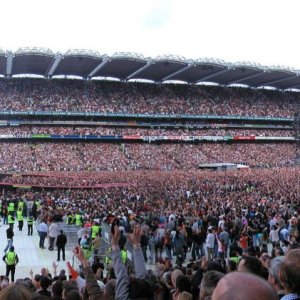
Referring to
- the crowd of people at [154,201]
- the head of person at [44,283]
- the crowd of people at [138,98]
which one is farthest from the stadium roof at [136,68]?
the head of person at [44,283]

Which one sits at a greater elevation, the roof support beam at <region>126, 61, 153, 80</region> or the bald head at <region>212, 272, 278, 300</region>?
the roof support beam at <region>126, 61, 153, 80</region>

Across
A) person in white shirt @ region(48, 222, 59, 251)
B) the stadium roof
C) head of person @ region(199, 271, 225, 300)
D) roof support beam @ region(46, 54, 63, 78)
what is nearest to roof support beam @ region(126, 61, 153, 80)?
the stadium roof

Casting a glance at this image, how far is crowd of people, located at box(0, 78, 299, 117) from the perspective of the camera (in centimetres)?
5459

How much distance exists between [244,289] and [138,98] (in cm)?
5909

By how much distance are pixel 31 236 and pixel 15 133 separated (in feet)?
109

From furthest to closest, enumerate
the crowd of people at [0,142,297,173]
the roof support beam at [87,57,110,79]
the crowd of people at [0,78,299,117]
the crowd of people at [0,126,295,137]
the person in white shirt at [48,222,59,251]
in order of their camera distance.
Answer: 1. the crowd of people at [0,78,299,117]
2. the crowd of people at [0,126,295,137]
3. the roof support beam at [87,57,110,79]
4. the crowd of people at [0,142,297,173]
5. the person in white shirt at [48,222,59,251]

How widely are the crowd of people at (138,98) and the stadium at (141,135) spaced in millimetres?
173

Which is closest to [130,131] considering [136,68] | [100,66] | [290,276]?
[136,68]

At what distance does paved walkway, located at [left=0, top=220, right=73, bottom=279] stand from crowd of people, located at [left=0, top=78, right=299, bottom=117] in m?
35.9

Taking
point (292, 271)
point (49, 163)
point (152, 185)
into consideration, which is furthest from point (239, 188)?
point (292, 271)

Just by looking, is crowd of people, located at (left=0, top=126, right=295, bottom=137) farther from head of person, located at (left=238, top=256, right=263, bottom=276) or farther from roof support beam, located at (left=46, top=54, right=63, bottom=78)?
head of person, located at (left=238, top=256, right=263, bottom=276)

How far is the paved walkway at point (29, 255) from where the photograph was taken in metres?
13.5

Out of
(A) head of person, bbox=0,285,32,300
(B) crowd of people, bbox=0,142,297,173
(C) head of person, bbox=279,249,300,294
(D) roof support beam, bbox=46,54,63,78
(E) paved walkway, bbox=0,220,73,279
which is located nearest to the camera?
(A) head of person, bbox=0,285,32,300

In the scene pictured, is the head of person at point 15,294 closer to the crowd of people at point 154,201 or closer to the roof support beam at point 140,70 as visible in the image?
the crowd of people at point 154,201
